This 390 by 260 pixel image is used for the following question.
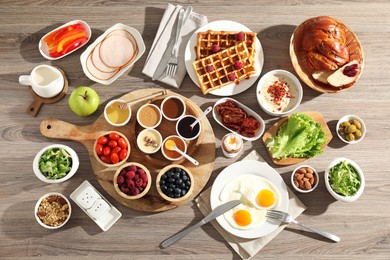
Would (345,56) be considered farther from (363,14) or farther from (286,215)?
(286,215)

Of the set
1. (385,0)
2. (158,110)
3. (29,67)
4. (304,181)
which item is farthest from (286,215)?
(29,67)

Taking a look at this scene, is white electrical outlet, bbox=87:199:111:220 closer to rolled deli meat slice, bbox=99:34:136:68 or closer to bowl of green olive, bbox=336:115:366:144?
rolled deli meat slice, bbox=99:34:136:68

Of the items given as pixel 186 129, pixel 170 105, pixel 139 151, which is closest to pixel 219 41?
pixel 170 105

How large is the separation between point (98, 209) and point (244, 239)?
3.21 feet

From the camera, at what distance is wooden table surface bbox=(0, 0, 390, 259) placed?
2615 mm

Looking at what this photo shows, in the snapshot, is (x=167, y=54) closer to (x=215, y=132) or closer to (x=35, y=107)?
(x=215, y=132)

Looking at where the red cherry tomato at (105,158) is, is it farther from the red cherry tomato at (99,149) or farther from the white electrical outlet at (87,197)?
the white electrical outlet at (87,197)

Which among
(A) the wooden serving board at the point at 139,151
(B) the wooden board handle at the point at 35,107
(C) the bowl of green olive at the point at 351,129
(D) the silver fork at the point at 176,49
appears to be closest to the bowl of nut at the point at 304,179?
(C) the bowl of green olive at the point at 351,129

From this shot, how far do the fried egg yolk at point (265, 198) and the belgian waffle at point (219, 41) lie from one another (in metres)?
0.96

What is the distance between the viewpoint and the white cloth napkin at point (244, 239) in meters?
2.58

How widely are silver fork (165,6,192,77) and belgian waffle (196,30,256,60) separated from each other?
16 centimetres

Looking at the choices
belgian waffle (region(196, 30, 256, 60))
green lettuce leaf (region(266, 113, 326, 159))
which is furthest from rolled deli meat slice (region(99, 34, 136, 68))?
green lettuce leaf (region(266, 113, 326, 159))

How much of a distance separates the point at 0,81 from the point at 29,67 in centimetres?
22

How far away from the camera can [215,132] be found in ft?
9.03
